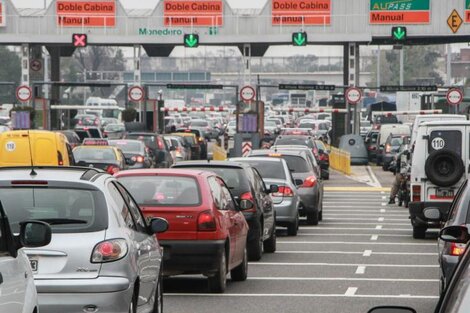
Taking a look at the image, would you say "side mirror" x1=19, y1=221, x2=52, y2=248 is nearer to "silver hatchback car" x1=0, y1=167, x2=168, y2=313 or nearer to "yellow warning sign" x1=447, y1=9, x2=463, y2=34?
"silver hatchback car" x1=0, y1=167, x2=168, y2=313

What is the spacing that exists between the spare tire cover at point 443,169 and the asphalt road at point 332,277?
106cm

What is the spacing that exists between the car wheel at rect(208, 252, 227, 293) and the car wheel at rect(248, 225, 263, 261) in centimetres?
421

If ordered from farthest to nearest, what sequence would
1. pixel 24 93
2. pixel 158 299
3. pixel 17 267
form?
pixel 24 93, pixel 158 299, pixel 17 267

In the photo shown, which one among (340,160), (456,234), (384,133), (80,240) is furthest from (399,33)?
(80,240)

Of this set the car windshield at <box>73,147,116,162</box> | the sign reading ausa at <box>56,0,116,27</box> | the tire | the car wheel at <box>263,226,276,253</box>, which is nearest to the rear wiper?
the car wheel at <box>263,226,276,253</box>

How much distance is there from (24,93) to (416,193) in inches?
1456

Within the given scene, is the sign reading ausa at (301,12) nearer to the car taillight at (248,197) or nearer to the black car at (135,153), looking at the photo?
the black car at (135,153)

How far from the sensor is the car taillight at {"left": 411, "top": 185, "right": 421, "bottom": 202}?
2500 cm

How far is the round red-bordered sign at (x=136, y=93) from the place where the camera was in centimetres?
6113

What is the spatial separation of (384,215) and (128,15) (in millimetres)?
28034

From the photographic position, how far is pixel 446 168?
→ 81.1 feet

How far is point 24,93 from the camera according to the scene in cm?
6012

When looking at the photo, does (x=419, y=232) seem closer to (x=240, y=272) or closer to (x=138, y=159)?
(x=240, y=272)

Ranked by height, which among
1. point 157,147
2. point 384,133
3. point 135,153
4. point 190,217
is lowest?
point 384,133
